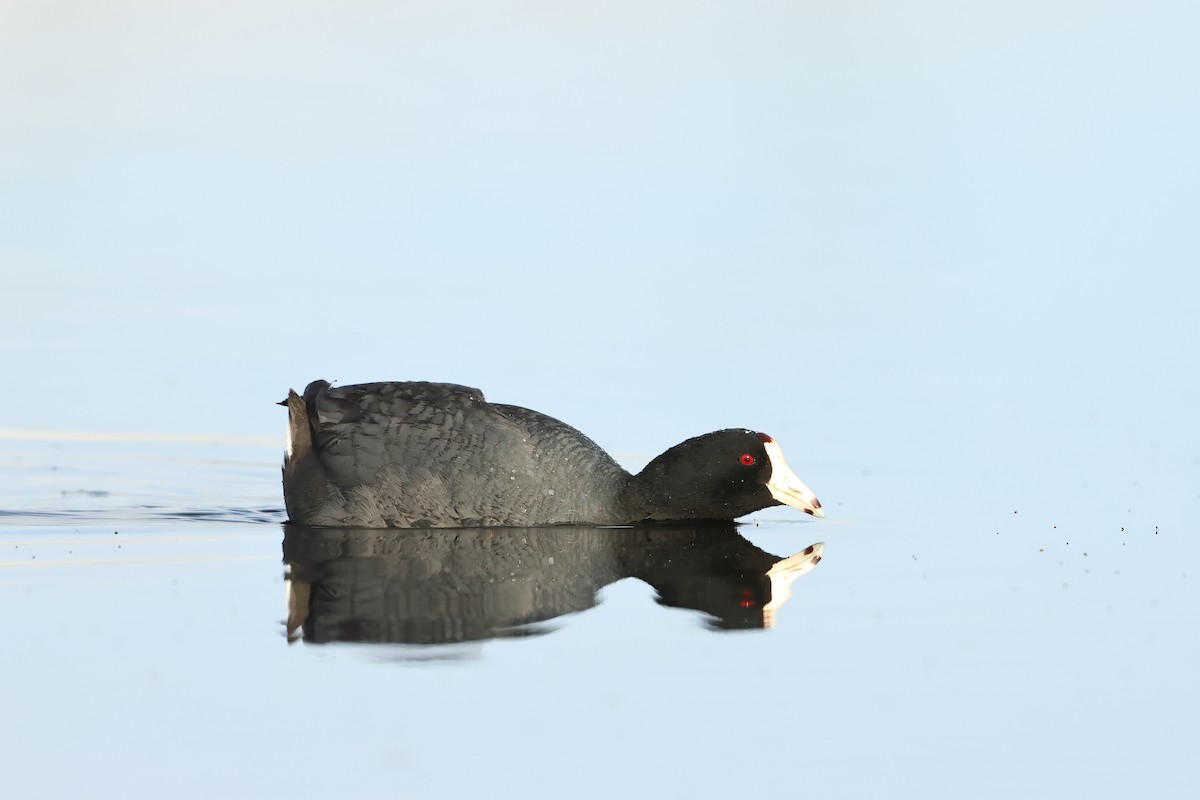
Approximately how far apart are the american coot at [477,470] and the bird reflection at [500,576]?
0.53 feet

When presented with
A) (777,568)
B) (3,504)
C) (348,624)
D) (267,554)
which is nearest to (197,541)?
(267,554)

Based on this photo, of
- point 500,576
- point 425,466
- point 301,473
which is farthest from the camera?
point 301,473

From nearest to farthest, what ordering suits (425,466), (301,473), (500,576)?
1. (500,576)
2. (425,466)
3. (301,473)

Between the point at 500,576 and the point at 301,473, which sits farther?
the point at 301,473

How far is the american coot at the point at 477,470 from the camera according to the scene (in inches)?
503

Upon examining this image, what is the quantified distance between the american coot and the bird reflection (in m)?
0.16

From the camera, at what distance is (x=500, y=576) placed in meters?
10.8

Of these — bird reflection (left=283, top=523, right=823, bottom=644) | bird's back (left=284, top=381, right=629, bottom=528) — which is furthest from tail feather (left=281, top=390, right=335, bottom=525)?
bird reflection (left=283, top=523, right=823, bottom=644)

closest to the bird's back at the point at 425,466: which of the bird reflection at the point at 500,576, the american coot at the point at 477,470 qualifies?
the american coot at the point at 477,470

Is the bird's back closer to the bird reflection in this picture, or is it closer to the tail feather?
the tail feather

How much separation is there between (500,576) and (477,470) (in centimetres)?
204

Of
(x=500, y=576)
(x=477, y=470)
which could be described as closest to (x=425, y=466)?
(x=477, y=470)

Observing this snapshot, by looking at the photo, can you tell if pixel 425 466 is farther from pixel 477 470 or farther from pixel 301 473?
pixel 301 473

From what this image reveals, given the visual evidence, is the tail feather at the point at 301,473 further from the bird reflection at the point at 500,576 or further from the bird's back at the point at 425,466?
the bird reflection at the point at 500,576
